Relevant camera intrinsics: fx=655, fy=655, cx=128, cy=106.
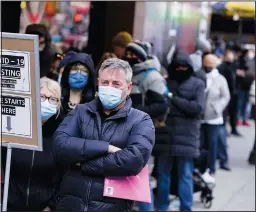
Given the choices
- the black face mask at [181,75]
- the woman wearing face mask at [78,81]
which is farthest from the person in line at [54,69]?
the black face mask at [181,75]

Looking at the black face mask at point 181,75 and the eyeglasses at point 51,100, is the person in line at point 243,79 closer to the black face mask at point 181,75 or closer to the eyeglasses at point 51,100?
the black face mask at point 181,75

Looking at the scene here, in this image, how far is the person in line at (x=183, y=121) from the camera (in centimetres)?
662

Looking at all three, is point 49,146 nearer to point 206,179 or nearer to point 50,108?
point 50,108

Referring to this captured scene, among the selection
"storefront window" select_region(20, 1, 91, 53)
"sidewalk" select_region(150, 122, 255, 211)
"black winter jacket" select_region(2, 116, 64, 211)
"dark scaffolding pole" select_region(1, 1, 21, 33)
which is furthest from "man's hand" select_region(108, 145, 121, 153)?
"storefront window" select_region(20, 1, 91, 53)

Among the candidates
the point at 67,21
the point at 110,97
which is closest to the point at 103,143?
the point at 110,97

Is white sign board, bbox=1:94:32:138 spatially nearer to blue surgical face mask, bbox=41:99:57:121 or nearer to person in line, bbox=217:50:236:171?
blue surgical face mask, bbox=41:99:57:121

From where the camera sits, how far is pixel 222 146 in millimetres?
9695

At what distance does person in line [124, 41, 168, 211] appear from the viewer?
20.4 ft

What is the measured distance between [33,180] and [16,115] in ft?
2.26

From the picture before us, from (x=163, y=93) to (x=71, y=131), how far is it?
2.44 meters

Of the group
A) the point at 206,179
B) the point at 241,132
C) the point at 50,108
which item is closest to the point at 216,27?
the point at 241,132

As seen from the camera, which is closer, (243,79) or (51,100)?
(51,100)

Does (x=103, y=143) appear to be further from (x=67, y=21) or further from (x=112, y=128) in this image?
(x=67, y=21)

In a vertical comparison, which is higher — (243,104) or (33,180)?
(33,180)
